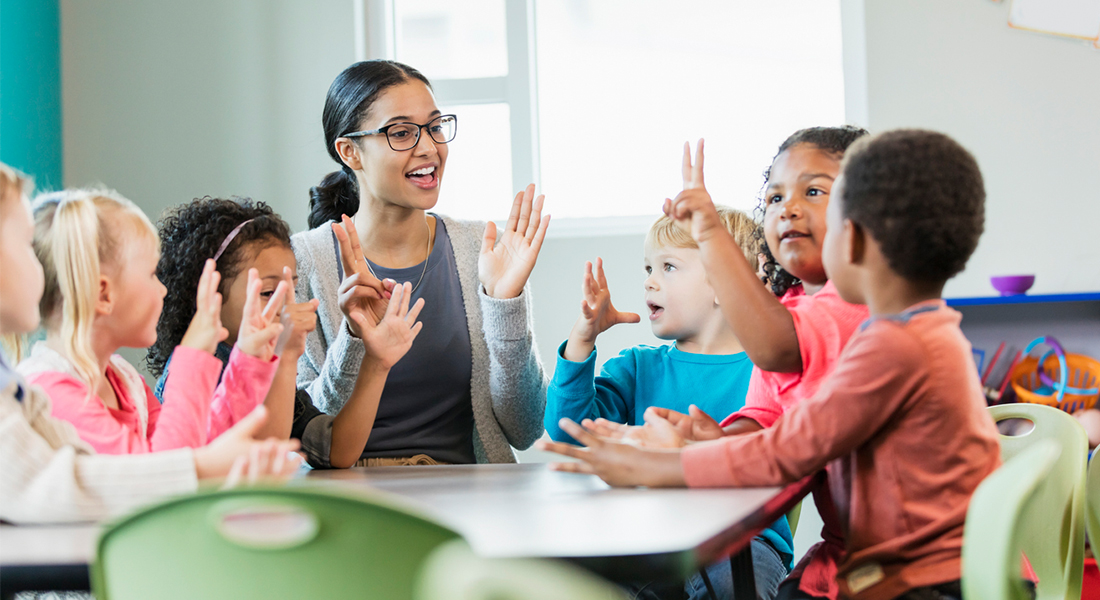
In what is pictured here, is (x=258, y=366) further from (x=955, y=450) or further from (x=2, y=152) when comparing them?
(x=2, y=152)

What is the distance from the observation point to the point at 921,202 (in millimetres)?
1009

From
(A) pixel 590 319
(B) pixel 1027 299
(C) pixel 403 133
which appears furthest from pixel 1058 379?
(C) pixel 403 133

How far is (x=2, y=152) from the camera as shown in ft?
9.63

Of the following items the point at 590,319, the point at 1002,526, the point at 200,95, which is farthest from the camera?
the point at 200,95

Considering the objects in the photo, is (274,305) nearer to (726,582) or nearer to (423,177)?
(423,177)

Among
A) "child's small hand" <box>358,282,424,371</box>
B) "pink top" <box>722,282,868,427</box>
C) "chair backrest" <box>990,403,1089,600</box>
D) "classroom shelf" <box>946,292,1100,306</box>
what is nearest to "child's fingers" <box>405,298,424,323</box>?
"child's small hand" <box>358,282,424,371</box>

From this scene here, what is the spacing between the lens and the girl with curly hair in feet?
5.01

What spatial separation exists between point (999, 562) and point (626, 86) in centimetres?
281

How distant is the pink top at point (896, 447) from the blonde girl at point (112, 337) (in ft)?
2.33

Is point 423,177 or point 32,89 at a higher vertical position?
point 32,89

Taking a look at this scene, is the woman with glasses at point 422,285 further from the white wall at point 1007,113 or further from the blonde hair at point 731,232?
the white wall at point 1007,113

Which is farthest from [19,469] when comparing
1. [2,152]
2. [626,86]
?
[626,86]

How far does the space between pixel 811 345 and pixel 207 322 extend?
35.1 inches

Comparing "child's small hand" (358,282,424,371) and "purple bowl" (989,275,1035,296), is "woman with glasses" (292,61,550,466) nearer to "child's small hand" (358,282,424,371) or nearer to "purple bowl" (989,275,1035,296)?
"child's small hand" (358,282,424,371)
